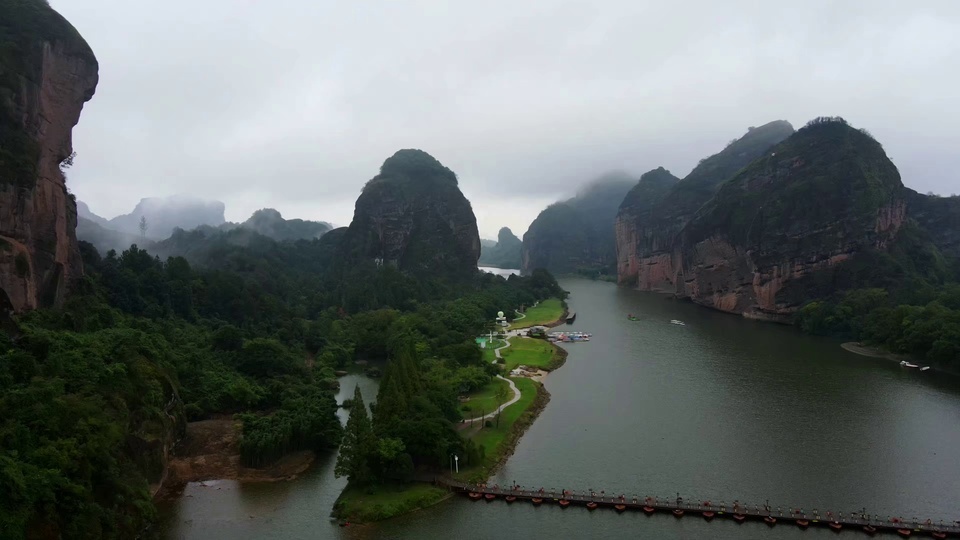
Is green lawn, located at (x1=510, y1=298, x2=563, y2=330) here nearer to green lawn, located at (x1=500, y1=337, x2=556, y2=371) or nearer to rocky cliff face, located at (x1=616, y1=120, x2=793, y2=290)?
green lawn, located at (x1=500, y1=337, x2=556, y2=371)

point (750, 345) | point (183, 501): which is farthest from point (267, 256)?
point (183, 501)

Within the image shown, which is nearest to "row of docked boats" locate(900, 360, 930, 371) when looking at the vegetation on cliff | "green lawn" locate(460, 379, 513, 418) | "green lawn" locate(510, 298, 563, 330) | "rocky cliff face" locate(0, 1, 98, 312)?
"green lawn" locate(460, 379, 513, 418)

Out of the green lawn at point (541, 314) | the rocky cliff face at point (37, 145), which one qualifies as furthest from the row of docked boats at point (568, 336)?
the rocky cliff face at point (37, 145)

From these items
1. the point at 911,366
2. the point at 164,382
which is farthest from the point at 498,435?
the point at 911,366

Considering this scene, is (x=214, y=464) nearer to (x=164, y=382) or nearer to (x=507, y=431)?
(x=164, y=382)

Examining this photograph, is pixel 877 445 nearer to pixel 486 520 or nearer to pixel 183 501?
pixel 486 520

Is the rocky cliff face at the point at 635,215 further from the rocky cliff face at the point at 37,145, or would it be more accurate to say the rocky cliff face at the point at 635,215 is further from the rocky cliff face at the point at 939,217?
the rocky cliff face at the point at 37,145
